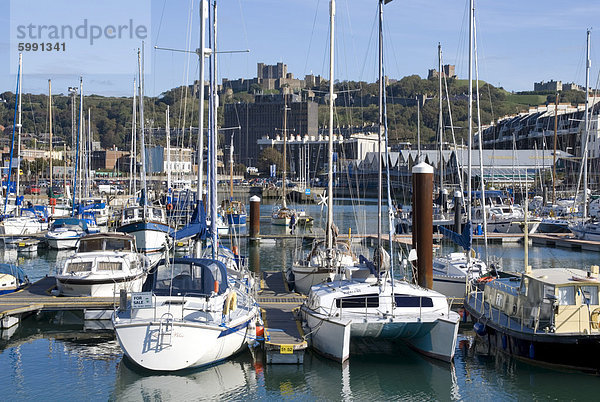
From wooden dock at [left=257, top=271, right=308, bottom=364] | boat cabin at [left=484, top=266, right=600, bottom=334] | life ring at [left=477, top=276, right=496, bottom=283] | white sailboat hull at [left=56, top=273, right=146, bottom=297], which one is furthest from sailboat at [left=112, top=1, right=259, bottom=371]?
life ring at [left=477, top=276, right=496, bottom=283]

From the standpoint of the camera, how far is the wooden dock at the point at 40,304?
2431 centimetres

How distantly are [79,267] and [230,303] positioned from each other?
9526 millimetres

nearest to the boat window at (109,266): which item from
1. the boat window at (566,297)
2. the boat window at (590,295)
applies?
the boat window at (566,297)

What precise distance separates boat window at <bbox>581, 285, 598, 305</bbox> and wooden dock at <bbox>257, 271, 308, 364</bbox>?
7.78 metres

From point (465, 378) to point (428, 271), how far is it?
230 inches

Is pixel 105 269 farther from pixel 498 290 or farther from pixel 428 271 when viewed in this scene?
pixel 498 290

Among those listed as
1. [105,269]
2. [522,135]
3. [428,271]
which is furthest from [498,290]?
[522,135]

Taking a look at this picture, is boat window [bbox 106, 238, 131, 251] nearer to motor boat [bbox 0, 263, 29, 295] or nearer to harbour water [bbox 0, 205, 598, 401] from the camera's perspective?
motor boat [bbox 0, 263, 29, 295]

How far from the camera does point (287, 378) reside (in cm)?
1988

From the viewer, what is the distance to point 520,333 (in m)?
20.4

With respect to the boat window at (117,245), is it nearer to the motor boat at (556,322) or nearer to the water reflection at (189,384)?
the water reflection at (189,384)

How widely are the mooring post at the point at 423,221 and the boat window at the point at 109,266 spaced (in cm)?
1151

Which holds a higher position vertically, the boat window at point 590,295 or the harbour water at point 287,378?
the boat window at point 590,295

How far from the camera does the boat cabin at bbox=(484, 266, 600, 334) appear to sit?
768 inches
